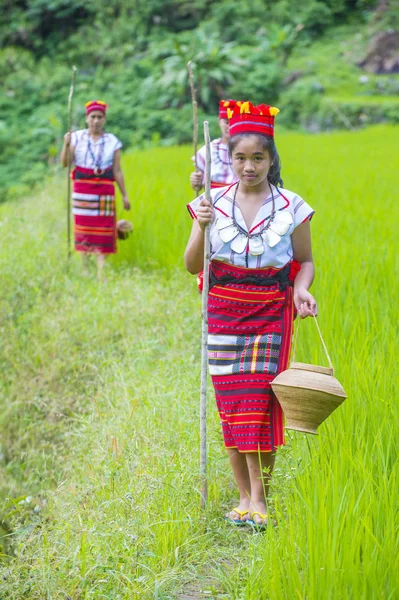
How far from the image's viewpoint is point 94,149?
6.30 meters

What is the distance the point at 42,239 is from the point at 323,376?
17.1 feet

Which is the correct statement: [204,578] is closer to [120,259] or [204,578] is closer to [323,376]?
[323,376]

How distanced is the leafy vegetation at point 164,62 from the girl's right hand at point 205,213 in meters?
11.6

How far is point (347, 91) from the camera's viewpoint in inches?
748

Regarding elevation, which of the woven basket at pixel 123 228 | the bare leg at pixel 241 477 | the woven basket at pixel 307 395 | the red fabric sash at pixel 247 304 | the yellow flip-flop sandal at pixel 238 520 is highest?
the woven basket at pixel 123 228

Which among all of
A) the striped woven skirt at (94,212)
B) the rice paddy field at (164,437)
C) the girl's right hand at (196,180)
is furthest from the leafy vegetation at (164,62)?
the girl's right hand at (196,180)

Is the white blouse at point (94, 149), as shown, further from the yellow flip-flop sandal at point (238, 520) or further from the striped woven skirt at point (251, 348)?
the yellow flip-flop sandal at point (238, 520)

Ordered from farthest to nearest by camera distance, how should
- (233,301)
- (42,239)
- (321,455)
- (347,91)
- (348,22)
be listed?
(348,22) < (347,91) < (42,239) < (233,301) < (321,455)

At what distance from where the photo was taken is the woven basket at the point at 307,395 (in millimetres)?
2373

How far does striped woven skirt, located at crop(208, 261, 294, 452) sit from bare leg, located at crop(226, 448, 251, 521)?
8 centimetres

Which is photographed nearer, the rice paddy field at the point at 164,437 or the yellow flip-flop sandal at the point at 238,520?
the rice paddy field at the point at 164,437

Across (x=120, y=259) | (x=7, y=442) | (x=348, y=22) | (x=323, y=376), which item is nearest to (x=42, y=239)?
(x=120, y=259)

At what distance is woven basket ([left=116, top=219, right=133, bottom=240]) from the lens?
6539 mm

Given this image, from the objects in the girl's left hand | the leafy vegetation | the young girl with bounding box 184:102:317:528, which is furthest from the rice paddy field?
the leafy vegetation
